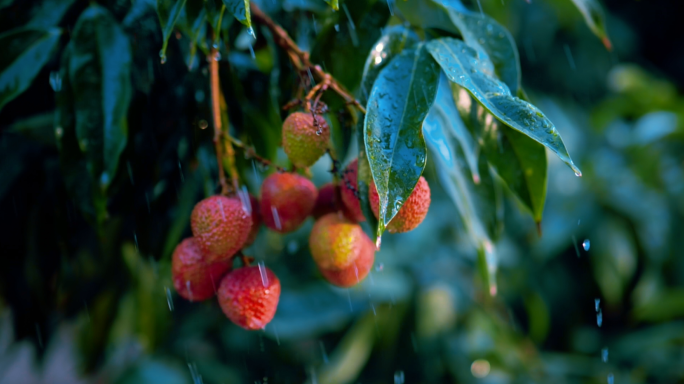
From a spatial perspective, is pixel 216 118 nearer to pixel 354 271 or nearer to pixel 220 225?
pixel 220 225

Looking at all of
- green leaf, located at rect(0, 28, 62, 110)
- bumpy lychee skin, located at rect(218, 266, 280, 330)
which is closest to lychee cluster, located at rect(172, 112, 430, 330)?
bumpy lychee skin, located at rect(218, 266, 280, 330)

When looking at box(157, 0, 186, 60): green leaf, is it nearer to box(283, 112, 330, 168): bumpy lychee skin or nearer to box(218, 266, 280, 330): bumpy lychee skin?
box(283, 112, 330, 168): bumpy lychee skin

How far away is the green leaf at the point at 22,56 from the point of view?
0.52 m

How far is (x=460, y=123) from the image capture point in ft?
1.77

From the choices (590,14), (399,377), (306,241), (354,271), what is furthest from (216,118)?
(399,377)

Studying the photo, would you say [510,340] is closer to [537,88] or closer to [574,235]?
[574,235]

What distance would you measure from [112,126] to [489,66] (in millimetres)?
375

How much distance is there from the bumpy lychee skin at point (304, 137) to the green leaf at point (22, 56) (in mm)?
286

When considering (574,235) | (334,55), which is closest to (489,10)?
(334,55)

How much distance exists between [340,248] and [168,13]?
27 centimetres

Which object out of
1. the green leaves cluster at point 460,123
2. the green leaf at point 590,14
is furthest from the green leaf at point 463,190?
the green leaf at point 590,14

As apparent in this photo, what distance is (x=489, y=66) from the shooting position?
0.45 meters

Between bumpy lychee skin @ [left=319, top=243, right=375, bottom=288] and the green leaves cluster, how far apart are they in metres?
0.13

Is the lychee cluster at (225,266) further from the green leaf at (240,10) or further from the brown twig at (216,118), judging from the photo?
the green leaf at (240,10)
